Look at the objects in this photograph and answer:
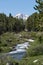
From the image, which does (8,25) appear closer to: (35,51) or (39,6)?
(39,6)

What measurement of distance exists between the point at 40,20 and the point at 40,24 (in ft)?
2.82

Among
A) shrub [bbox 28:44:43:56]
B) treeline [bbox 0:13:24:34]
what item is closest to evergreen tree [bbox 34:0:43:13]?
shrub [bbox 28:44:43:56]

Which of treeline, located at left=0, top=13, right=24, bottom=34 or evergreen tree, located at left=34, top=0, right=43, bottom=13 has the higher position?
evergreen tree, located at left=34, top=0, right=43, bottom=13

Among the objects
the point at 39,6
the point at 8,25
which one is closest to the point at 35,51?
the point at 39,6

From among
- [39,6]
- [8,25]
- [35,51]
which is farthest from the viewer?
[8,25]

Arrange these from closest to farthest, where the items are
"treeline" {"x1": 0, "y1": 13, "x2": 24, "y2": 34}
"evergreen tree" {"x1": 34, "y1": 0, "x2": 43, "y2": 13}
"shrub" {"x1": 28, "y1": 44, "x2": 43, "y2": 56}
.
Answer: "shrub" {"x1": 28, "y1": 44, "x2": 43, "y2": 56} < "evergreen tree" {"x1": 34, "y1": 0, "x2": 43, "y2": 13} < "treeline" {"x1": 0, "y1": 13, "x2": 24, "y2": 34}

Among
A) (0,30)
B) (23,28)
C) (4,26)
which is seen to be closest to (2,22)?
(4,26)

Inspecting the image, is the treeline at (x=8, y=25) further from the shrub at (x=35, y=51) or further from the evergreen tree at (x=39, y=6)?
the shrub at (x=35, y=51)

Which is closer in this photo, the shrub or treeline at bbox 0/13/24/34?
the shrub

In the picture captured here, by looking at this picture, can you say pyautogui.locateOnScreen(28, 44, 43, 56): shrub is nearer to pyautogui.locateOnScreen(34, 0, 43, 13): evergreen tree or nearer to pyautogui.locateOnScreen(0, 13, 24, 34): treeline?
pyautogui.locateOnScreen(34, 0, 43, 13): evergreen tree

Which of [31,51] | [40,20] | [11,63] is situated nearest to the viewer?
[11,63]

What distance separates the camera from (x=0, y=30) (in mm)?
98000

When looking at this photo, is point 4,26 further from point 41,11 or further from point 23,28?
point 41,11

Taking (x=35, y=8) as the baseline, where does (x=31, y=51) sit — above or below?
below
